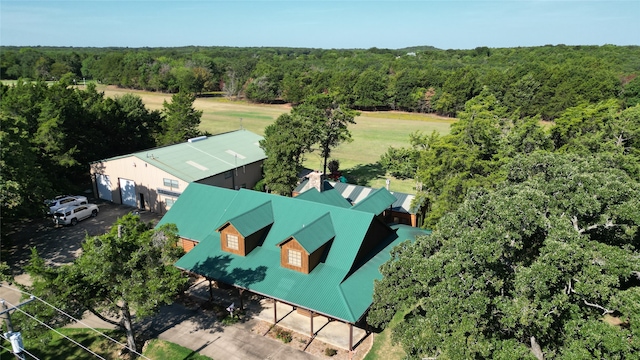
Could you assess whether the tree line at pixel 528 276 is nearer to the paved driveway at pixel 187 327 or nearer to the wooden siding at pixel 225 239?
the paved driveway at pixel 187 327

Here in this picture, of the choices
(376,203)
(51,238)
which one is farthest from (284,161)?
(51,238)

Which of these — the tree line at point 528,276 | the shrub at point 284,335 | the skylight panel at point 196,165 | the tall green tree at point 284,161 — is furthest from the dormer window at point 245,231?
the skylight panel at point 196,165

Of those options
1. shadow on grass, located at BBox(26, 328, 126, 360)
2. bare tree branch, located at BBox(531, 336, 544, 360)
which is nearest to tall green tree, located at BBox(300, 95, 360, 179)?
shadow on grass, located at BBox(26, 328, 126, 360)

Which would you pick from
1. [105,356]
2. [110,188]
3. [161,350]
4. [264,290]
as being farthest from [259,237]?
[110,188]

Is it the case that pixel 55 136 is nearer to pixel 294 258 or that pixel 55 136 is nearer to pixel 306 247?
pixel 294 258

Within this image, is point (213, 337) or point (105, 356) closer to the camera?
point (105, 356)

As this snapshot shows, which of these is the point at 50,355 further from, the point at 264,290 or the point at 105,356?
the point at 264,290
